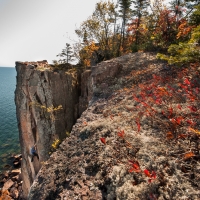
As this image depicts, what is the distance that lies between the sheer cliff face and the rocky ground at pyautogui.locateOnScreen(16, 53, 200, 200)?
10.7 m

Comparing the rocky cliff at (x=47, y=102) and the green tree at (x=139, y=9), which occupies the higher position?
the green tree at (x=139, y=9)

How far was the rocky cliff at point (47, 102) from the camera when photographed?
821 inches

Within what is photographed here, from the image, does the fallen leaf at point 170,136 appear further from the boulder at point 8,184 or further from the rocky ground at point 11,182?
the boulder at point 8,184

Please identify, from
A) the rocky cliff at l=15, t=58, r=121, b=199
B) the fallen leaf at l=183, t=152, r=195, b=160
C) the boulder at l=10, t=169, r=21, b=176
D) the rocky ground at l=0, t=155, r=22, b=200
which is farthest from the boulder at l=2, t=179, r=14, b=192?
the fallen leaf at l=183, t=152, r=195, b=160

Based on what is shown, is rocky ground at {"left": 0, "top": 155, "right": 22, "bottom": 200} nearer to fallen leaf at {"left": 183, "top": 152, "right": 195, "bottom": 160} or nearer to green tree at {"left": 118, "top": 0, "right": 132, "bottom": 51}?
fallen leaf at {"left": 183, "top": 152, "right": 195, "bottom": 160}

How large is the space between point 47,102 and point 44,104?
526 millimetres

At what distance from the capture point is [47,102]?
21047mm

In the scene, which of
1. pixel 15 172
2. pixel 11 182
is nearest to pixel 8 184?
pixel 11 182

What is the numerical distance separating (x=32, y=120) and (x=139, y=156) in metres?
19.4

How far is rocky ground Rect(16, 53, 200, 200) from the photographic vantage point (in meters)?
5.12

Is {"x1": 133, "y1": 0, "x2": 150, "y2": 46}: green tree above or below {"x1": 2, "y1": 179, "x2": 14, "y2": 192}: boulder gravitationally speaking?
above

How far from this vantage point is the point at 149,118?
822 cm

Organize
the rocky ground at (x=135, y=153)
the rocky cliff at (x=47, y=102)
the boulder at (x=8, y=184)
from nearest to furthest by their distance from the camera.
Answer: the rocky ground at (x=135, y=153) < the rocky cliff at (x=47, y=102) < the boulder at (x=8, y=184)

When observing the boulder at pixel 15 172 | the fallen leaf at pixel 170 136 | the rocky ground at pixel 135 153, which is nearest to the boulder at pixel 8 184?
the boulder at pixel 15 172
